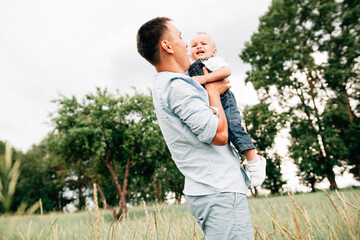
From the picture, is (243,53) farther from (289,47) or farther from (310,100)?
(310,100)

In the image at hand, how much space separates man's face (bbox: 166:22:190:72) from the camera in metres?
1.61

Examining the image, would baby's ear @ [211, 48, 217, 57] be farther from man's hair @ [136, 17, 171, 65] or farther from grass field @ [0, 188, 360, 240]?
grass field @ [0, 188, 360, 240]

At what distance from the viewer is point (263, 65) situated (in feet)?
63.8

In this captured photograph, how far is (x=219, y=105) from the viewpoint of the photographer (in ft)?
4.98

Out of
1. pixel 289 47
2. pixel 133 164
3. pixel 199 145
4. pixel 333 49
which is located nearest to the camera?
pixel 199 145

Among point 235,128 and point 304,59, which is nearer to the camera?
point 235,128

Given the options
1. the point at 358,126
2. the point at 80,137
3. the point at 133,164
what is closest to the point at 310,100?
the point at 358,126

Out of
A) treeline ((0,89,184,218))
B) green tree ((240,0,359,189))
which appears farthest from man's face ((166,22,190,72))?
green tree ((240,0,359,189))

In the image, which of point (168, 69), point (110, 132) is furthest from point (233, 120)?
point (110, 132)

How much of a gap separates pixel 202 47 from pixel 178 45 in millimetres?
967

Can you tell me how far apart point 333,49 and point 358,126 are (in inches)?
221

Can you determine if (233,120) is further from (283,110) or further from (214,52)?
(283,110)

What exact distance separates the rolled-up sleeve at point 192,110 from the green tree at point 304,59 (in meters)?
16.9

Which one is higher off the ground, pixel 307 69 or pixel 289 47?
pixel 289 47
